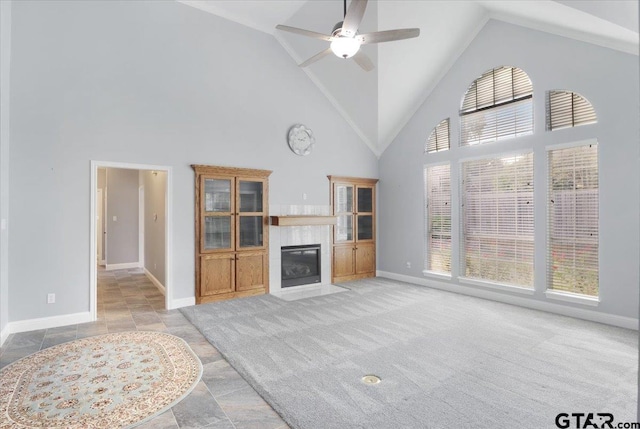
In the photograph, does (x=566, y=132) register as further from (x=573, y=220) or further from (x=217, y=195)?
(x=217, y=195)

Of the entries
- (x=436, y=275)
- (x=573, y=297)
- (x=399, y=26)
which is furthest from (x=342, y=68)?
(x=573, y=297)

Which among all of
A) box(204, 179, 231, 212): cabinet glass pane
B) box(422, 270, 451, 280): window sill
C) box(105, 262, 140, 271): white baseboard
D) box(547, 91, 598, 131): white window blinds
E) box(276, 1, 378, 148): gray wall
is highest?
box(276, 1, 378, 148): gray wall

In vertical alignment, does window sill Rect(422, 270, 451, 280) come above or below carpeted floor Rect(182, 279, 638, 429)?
above

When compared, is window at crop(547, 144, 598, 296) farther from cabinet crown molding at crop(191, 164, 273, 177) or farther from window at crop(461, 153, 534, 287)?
cabinet crown molding at crop(191, 164, 273, 177)

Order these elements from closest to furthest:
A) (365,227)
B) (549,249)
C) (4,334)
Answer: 1. (4,334)
2. (549,249)
3. (365,227)

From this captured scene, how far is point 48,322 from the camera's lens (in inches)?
163

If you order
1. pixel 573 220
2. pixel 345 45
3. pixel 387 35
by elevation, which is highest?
pixel 387 35

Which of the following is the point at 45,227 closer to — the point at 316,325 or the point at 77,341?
the point at 77,341

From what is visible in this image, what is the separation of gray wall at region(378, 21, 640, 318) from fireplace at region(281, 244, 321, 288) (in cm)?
193

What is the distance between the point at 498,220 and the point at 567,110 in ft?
5.96

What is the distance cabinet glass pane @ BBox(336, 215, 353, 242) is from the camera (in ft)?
23.0

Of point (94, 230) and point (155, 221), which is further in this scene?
point (155, 221)

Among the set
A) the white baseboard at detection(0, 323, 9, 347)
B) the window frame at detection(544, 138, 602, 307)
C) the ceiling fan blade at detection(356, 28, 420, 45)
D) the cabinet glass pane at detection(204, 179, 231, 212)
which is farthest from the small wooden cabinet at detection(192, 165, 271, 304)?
the window frame at detection(544, 138, 602, 307)

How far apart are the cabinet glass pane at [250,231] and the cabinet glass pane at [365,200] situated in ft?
7.97
